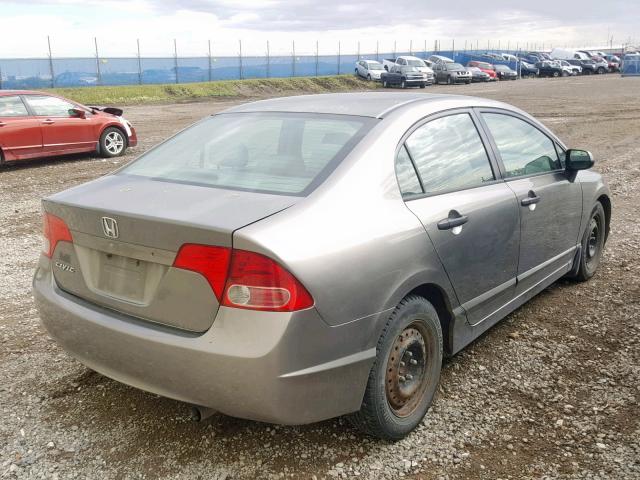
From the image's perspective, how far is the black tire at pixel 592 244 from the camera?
5.06 m

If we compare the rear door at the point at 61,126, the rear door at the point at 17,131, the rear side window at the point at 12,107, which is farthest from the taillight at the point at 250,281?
the rear door at the point at 61,126

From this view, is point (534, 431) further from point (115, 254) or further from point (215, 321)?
point (115, 254)

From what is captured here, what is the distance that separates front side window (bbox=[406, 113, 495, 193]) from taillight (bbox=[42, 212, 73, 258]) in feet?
5.75

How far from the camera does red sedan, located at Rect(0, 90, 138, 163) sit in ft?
36.9

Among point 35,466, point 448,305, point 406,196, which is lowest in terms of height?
point 35,466

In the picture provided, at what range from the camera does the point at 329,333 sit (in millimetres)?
2525

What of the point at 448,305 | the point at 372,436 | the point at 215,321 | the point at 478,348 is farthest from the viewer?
the point at 478,348

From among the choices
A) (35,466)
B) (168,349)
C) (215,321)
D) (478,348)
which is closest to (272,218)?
(215,321)

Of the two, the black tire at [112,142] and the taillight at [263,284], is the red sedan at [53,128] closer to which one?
the black tire at [112,142]

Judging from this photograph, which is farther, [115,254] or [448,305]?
[448,305]

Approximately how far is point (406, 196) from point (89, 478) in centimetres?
196

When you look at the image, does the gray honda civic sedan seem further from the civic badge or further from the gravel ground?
the gravel ground

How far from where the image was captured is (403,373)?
9.98ft

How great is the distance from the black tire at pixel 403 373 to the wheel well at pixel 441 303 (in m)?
0.07
